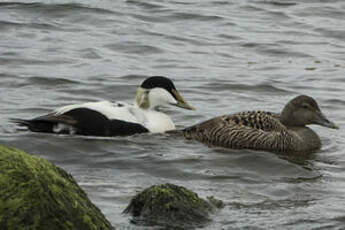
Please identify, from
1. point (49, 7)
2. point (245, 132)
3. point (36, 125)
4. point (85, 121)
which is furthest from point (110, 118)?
point (49, 7)

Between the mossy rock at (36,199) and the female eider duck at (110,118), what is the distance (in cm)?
461

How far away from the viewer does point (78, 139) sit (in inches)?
387

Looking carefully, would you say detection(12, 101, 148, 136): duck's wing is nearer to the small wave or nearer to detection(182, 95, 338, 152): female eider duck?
Result: detection(182, 95, 338, 152): female eider duck

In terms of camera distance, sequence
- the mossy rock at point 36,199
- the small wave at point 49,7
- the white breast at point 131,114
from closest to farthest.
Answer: the mossy rock at point 36,199 < the white breast at point 131,114 < the small wave at point 49,7

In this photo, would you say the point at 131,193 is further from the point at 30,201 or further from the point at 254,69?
the point at 254,69

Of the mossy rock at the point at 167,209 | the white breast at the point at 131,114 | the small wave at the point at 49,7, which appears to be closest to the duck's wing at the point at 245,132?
the white breast at the point at 131,114

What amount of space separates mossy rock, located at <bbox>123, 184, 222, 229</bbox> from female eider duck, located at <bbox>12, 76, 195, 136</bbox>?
3519 mm

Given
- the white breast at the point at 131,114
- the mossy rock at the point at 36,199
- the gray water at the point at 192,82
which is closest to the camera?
the mossy rock at the point at 36,199

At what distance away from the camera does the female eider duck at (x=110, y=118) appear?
9922 millimetres

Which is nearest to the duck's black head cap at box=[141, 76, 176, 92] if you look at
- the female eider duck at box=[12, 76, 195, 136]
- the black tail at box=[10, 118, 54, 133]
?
the female eider duck at box=[12, 76, 195, 136]

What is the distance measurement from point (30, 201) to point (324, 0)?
1515 cm

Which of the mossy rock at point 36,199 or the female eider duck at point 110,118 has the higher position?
the mossy rock at point 36,199

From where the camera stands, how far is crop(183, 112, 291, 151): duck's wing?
32.9 feet

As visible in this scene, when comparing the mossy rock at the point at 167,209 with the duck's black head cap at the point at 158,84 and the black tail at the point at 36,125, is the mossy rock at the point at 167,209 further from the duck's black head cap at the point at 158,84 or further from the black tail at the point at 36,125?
the duck's black head cap at the point at 158,84
